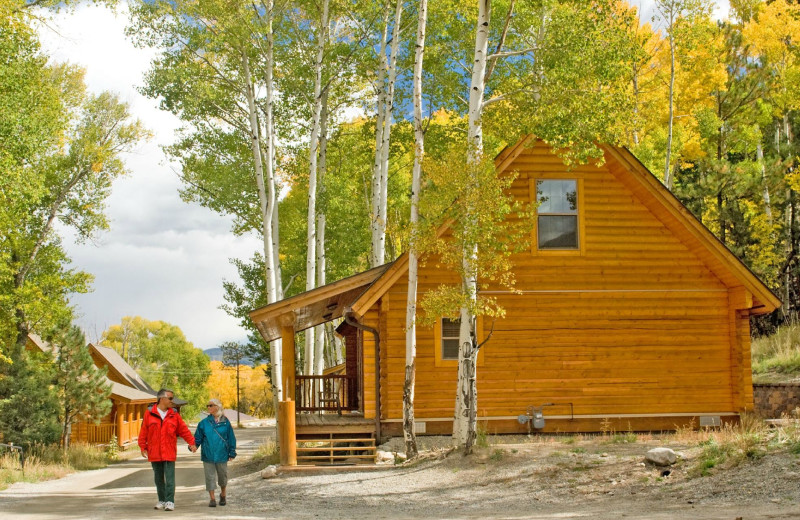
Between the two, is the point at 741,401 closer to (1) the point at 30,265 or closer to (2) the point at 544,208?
(2) the point at 544,208

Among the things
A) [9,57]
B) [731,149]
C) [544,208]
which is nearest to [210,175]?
[9,57]

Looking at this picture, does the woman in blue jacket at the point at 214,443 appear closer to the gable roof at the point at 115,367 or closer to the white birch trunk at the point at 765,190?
the white birch trunk at the point at 765,190

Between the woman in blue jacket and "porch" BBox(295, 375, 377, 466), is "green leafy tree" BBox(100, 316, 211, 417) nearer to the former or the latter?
"porch" BBox(295, 375, 377, 466)

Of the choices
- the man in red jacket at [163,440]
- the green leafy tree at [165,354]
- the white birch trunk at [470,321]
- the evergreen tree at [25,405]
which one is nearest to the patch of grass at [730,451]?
the white birch trunk at [470,321]

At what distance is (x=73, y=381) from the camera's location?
30703 mm

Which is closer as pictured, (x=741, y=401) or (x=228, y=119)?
(x=741, y=401)

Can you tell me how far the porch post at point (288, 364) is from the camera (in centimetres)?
1833

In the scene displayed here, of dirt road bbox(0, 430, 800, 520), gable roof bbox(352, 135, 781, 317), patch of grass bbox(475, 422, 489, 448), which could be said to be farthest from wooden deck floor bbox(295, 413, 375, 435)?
gable roof bbox(352, 135, 781, 317)

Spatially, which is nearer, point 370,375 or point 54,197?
point 370,375

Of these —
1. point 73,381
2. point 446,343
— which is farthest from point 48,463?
point 446,343

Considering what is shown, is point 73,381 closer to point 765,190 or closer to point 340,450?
point 340,450

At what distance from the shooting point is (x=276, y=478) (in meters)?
15.8

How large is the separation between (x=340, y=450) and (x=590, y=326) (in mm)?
6141

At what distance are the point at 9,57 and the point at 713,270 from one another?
17555 mm
